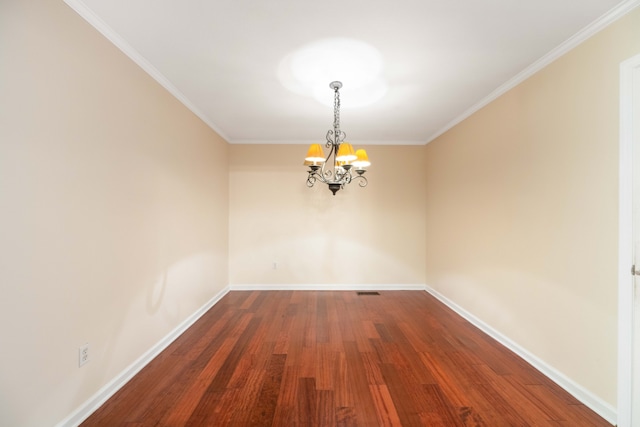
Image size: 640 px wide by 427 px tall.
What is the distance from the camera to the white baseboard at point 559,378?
1.75 meters

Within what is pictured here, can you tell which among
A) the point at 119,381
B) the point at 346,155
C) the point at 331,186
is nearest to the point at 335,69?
the point at 346,155

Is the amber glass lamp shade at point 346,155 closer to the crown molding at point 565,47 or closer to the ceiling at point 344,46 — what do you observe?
the ceiling at point 344,46

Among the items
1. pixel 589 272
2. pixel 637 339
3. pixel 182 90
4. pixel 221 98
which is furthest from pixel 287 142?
pixel 637 339

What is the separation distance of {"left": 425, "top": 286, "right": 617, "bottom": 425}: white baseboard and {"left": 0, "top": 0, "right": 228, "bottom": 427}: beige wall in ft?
11.4

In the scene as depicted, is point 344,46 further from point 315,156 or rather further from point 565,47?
point 565,47

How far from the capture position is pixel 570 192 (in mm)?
2031

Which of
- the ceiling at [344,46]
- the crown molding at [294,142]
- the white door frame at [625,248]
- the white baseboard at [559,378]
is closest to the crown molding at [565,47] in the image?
the ceiling at [344,46]

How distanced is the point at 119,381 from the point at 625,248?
145 inches

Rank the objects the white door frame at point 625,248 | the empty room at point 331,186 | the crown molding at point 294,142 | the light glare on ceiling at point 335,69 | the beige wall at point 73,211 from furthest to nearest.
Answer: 1. the crown molding at point 294,142
2. the light glare on ceiling at point 335,69
3. the white door frame at point 625,248
4. the empty room at point 331,186
5. the beige wall at point 73,211

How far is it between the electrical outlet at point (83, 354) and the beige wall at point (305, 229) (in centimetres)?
300

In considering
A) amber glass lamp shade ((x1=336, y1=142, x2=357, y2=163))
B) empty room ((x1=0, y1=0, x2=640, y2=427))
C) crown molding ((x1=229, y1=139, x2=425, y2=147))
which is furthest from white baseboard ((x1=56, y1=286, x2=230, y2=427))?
crown molding ((x1=229, y1=139, x2=425, y2=147))

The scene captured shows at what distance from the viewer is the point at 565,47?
2.05m

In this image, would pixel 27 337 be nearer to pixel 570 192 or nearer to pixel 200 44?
pixel 200 44

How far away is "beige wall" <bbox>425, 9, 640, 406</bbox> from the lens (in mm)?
1778
